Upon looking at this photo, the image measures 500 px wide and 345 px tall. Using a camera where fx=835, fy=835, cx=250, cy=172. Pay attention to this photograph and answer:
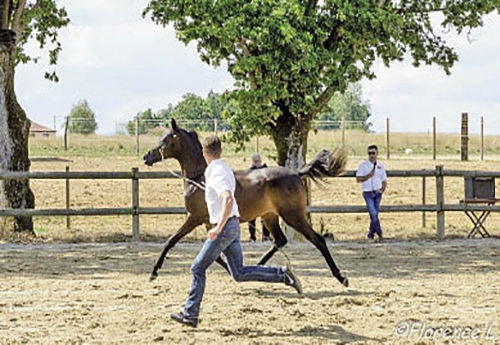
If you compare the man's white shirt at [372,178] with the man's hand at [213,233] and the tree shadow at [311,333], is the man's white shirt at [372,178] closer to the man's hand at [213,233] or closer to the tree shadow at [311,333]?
the tree shadow at [311,333]

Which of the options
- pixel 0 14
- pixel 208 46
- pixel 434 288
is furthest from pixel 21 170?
pixel 434 288

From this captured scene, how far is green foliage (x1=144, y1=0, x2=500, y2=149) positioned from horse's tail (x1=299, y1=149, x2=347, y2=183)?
12.7ft

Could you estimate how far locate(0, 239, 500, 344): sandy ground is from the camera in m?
7.42

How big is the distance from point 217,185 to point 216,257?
70 centimetres

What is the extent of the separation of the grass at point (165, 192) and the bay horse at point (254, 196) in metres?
1.38

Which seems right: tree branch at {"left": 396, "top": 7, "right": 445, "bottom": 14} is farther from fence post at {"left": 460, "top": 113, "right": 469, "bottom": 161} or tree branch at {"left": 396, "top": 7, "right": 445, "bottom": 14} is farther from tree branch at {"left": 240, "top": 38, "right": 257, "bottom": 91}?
fence post at {"left": 460, "top": 113, "right": 469, "bottom": 161}

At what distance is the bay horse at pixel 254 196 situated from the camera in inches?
400

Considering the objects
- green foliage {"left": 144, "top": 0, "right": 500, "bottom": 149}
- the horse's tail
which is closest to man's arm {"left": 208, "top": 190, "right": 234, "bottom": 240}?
the horse's tail

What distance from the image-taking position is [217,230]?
7.20 m

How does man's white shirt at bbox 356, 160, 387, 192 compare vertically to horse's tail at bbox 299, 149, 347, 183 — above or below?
below

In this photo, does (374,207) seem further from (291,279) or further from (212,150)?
(212,150)

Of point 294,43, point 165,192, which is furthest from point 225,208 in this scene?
point 165,192

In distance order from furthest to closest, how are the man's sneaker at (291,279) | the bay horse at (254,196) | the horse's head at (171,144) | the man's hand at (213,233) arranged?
1. the horse's head at (171,144)
2. the bay horse at (254,196)
3. the man's sneaker at (291,279)
4. the man's hand at (213,233)

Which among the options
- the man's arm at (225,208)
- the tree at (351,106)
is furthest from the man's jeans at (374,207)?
the tree at (351,106)
